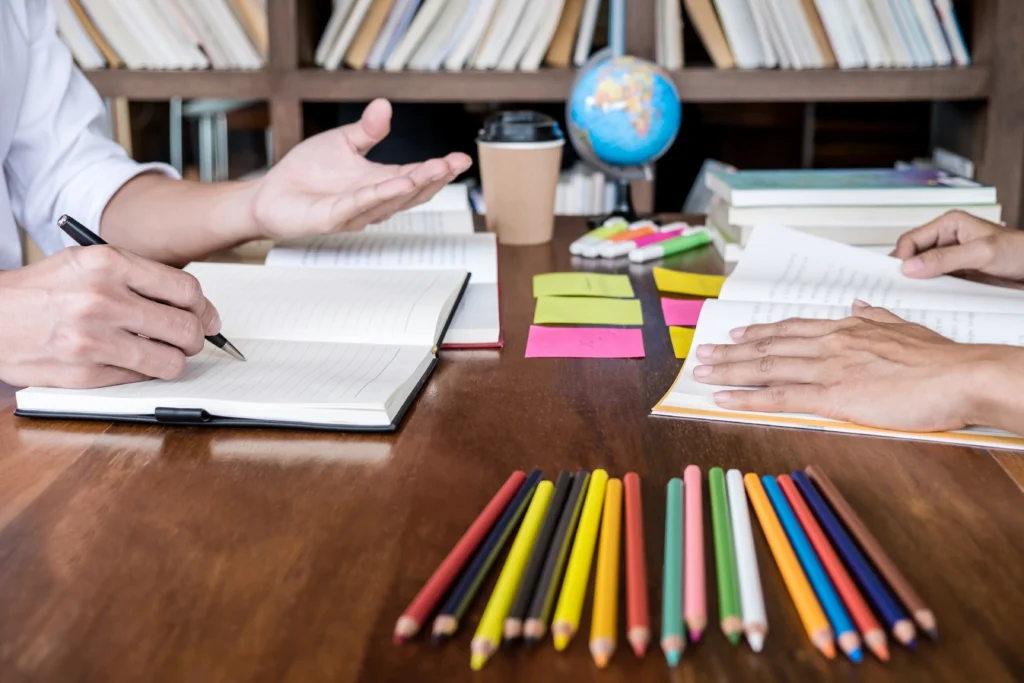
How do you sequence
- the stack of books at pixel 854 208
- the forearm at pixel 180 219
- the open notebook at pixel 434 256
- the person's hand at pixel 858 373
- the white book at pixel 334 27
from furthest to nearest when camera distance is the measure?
the white book at pixel 334 27 < the stack of books at pixel 854 208 < the forearm at pixel 180 219 < the open notebook at pixel 434 256 < the person's hand at pixel 858 373

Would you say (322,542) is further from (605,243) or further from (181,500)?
(605,243)

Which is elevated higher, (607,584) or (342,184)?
(342,184)

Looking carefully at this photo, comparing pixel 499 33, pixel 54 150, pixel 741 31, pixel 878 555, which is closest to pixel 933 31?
pixel 741 31

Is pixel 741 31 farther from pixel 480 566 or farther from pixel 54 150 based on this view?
pixel 480 566

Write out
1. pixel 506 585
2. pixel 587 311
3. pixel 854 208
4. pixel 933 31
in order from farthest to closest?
pixel 933 31 → pixel 854 208 → pixel 587 311 → pixel 506 585

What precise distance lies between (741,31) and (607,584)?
1779 millimetres

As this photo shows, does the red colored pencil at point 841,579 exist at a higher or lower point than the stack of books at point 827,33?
lower

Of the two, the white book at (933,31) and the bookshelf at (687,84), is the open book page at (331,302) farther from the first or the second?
the white book at (933,31)

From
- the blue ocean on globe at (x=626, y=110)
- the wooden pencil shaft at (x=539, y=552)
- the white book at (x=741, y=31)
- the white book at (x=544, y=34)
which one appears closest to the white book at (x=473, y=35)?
the white book at (x=544, y=34)

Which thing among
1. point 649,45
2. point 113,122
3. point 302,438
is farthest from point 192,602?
point 113,122

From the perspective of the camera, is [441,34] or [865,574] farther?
[441,34]

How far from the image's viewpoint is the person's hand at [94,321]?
2.55 feet

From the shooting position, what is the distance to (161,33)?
212 cm

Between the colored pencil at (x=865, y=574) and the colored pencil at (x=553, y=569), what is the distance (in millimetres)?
144
